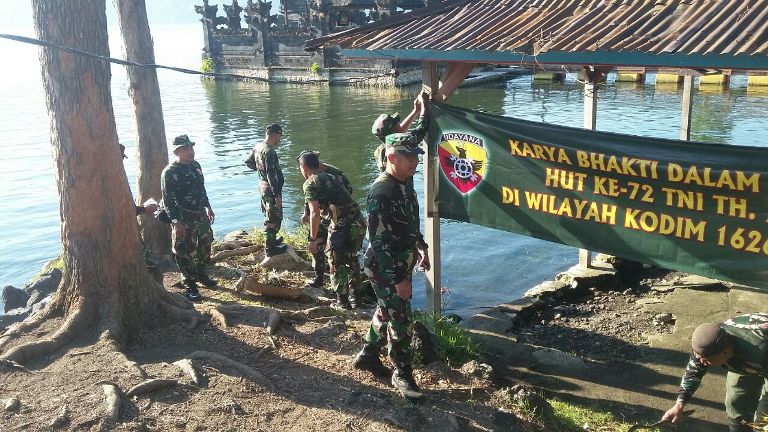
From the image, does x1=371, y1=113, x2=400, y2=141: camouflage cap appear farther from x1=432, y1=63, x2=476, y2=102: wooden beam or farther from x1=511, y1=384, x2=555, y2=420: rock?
x1=511, y1=384, x2=555, y2=420: rock

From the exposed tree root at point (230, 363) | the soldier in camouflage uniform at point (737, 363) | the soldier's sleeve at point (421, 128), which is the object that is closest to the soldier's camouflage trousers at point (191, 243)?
the exposed tree root at point (230, 363)

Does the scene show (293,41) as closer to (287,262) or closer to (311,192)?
(287,262)

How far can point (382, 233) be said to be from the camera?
507cm

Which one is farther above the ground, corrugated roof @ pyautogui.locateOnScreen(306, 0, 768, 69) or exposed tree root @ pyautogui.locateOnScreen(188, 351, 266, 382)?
corrugated roof @ pyautogui.locateOnScreen(306, 0, 768, 69)

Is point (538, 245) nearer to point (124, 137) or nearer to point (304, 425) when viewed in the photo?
point (304, 425)

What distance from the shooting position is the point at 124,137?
25.4 metres

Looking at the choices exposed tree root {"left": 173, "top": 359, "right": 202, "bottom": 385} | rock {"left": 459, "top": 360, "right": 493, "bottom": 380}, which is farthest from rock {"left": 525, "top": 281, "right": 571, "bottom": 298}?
exposed tree root {"left": 173, "top": 359, "right": 202, "bottom": 385}

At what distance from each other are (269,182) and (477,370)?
4475 mm

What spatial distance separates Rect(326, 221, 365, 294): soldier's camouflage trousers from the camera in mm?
7609

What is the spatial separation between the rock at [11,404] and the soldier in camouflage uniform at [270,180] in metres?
4.81

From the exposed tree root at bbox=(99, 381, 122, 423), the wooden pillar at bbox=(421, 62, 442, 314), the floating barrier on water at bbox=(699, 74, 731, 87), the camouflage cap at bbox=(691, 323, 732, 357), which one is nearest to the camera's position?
the camouflage cap at bbox=(691, 323, 732, 357)

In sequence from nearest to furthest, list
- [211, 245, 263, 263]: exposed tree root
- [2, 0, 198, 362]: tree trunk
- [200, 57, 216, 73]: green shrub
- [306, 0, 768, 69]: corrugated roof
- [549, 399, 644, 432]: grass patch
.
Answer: [306, 0, 768, 69]: corrugated roof → [549, 399, 644, 432]: grass patch → [2, 0, 198, 362]: tree trunk → [211, 245, 263, 263]: exposed tree root → [200, 57, 216, 73]: green shrub

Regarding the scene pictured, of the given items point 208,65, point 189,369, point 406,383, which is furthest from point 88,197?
point 208,65

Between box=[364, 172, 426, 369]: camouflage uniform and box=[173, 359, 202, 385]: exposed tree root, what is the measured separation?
1.57 m
